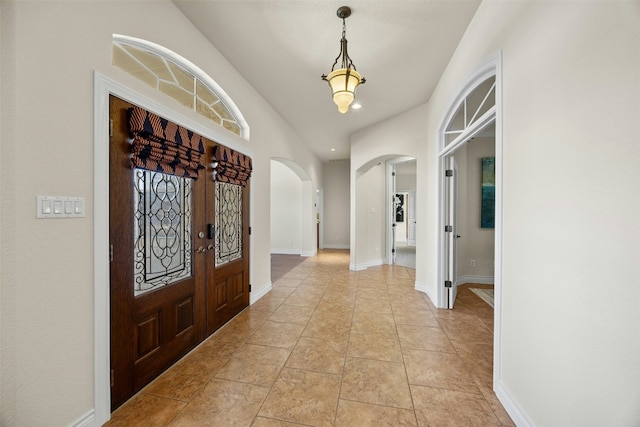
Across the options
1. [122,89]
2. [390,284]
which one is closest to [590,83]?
[122,89]

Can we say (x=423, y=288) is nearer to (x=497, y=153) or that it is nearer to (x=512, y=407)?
(x=512, y=407)

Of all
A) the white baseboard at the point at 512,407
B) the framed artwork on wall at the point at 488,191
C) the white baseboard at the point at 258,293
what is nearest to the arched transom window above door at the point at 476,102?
the framed artwork on wall at the point at 488,191

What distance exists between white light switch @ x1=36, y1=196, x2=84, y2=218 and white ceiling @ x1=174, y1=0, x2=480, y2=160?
1913 millimetres

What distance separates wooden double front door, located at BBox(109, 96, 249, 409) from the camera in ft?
5.66

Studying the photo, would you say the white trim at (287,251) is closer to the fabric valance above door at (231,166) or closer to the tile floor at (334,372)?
the tile floor at (334,372)

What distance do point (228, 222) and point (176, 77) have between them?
62.9 inches

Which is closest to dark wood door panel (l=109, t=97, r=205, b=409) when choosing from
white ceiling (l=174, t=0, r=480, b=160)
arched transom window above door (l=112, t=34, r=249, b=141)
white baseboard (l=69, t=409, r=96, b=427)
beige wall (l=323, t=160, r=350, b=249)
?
white baseboard (l=69, t=409, r=96, b=427)

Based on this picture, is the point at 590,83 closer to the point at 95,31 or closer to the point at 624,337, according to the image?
the point at 624,337

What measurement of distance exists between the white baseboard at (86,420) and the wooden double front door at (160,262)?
0.46 ft

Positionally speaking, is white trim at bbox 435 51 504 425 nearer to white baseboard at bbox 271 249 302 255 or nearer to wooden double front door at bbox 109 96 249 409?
wooden double front door at bbox 109 96 249 409

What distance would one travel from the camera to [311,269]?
6.02 meters

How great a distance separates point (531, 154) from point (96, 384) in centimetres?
303

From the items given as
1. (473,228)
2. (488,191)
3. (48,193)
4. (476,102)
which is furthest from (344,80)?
(473,228)

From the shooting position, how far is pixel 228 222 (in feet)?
10.3
